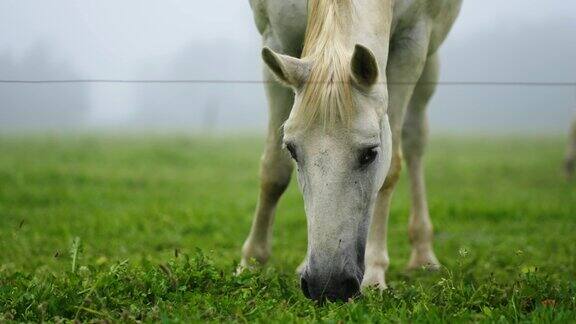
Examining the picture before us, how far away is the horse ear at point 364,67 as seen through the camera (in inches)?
125

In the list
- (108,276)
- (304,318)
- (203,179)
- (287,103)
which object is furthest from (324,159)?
(203,179)

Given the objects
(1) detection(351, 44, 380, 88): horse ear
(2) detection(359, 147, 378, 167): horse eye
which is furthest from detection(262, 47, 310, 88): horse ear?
(2) detection(359, 147, 378, 167): horse eye

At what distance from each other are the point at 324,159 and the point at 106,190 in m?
8.20

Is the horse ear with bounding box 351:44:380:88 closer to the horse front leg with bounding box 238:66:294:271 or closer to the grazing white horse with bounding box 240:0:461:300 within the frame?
the grazing white horse with bounding box 240:0:461:300

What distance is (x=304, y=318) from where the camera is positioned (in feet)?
9.87

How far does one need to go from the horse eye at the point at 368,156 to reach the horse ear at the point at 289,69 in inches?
16.8

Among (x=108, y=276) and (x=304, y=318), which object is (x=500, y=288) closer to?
(x=304, y=318)

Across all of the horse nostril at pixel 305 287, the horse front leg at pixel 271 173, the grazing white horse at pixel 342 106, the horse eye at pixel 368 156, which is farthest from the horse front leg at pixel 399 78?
the horse nostril at pixel 305 287

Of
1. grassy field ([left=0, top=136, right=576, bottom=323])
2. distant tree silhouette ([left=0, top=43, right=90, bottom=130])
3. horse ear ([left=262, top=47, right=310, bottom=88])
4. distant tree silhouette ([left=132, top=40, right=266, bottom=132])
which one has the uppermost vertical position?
horse ear ([left=262, top=47, right=310, bottom=88])

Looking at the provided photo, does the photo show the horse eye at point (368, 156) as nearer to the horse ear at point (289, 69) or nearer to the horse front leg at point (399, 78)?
the horse ear at point (289, 69)

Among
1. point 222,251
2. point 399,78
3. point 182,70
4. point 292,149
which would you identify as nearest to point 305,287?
point 292,149

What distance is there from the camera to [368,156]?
3.34 metres

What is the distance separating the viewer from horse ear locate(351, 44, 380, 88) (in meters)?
3.17

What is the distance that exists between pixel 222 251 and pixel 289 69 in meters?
3.12
